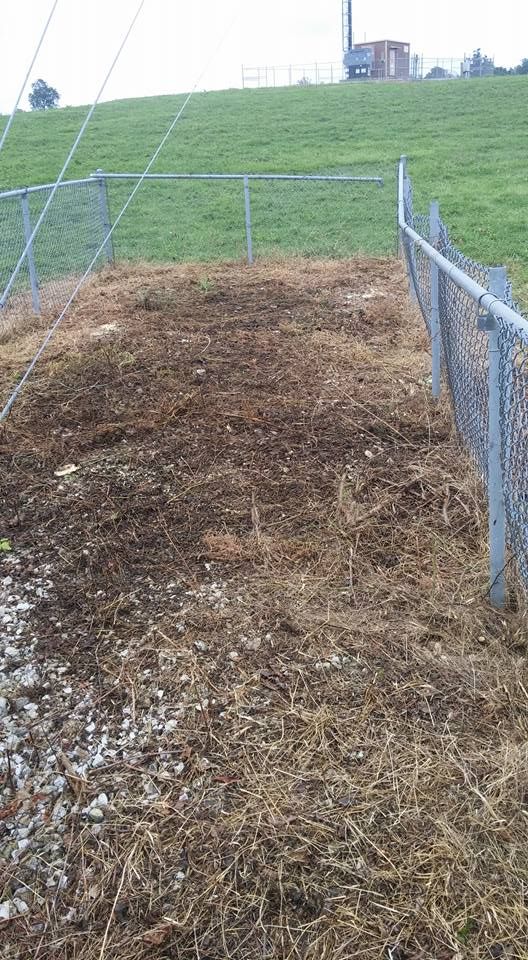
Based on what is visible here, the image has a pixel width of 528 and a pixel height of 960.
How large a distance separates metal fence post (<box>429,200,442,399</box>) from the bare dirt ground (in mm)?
291

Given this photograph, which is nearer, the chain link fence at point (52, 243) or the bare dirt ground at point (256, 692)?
the bare dirt ground at point (256, 692)

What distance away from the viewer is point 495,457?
9.59 feet

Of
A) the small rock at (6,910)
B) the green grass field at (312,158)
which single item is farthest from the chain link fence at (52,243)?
the small rock at (6,910)

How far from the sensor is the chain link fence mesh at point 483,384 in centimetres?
284

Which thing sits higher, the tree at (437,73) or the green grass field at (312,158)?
the tree at (437,73)

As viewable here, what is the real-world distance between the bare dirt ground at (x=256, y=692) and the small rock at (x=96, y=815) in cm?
2

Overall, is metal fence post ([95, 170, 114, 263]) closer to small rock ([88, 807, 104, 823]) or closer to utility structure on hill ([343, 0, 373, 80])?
small rock ([88, 807, 104, 823])

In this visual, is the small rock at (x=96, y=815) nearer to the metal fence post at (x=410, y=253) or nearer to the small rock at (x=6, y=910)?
the small rock at (x=6, y=910)

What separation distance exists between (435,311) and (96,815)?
388 centimetres

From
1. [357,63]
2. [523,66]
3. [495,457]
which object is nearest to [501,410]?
[495,457]

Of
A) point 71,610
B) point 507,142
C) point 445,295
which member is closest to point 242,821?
point 71,610

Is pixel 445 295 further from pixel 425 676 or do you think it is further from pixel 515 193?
pixel 515 193

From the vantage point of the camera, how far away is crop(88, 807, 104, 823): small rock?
2.28 metres

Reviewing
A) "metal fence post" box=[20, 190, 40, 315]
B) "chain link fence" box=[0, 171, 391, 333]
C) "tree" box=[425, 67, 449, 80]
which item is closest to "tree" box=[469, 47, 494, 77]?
"tree" box=[425, 67, 449, 80]
